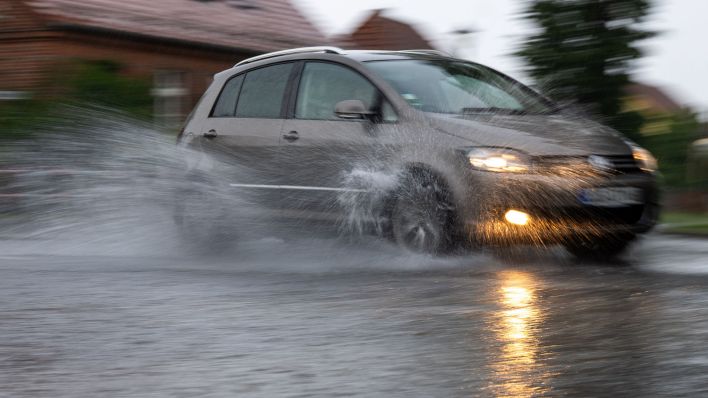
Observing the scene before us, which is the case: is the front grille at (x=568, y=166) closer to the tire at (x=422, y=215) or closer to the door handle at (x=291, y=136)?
Answer: the tire at (x=422, y=215)

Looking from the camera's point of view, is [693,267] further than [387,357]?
Yes

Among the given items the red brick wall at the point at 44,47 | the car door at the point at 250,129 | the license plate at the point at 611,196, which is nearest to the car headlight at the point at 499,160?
the license plate at the point at 611,196

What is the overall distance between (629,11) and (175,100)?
16.1 m

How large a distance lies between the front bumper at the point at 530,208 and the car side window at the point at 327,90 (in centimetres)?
142

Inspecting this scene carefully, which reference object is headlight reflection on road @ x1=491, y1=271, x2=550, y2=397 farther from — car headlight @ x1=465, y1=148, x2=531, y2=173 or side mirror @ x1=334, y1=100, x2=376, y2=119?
side mirror @ x1=334, y1=100, x2=376, y2=119

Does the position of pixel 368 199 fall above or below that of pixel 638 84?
below

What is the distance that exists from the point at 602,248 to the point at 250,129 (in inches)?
120

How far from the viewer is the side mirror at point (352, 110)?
9.48m

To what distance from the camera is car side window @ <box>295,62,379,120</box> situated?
32.4 ft

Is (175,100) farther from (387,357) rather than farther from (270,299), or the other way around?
(387,357)

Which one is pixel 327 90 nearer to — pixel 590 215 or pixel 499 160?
pixel 499 160

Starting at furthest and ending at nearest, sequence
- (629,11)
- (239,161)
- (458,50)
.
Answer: (458,50)
(629,11)
(239,161)

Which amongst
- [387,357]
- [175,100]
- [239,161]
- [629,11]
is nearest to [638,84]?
[629,11]

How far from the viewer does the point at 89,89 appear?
2014cm
